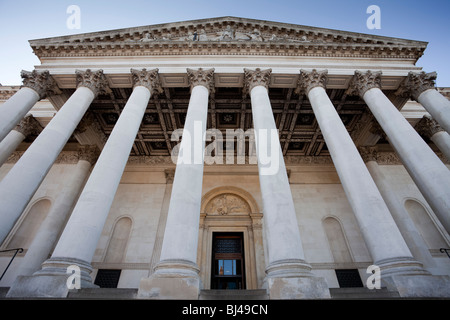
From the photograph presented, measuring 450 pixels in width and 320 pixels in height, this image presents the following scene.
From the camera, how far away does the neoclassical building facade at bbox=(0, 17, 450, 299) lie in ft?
21.7

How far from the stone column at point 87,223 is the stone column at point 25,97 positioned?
4743 mm

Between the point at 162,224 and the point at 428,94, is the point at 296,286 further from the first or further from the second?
the point at 428,94

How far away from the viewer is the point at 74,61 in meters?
12.5

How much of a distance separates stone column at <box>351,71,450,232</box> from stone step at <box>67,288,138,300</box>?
390 inches

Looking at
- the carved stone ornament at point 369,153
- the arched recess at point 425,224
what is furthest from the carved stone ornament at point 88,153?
the arched recess at point 425,224

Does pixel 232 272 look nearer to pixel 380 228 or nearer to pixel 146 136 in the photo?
pixel 380 228

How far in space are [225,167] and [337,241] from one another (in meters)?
8.94

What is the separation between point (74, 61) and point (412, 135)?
54.6ft

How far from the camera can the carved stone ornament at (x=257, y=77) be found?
11.4 metres

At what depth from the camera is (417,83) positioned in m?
11.7

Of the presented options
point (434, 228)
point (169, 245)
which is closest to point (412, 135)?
point (434, 228)

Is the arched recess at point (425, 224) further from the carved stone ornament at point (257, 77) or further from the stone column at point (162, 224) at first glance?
the stone column at point (162, 224)

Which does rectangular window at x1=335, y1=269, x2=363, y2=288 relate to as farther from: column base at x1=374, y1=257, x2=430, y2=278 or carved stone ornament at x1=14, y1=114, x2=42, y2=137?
carved stone ornament at x1=14, y1=114, x2=42, y2=137

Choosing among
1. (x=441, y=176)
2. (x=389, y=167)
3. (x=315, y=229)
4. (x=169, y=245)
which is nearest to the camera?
(x=169, y=245)
